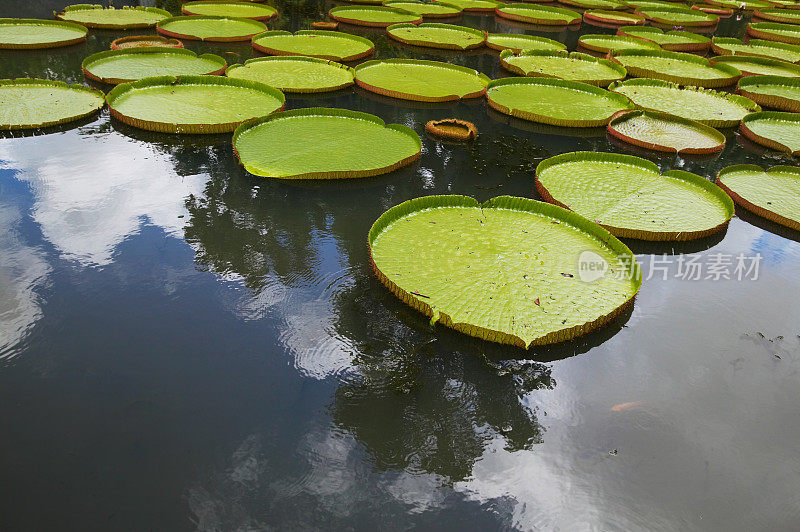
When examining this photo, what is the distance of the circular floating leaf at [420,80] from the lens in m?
4.97

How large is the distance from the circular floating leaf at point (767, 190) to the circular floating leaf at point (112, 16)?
20.4ft

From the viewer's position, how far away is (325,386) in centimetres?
214

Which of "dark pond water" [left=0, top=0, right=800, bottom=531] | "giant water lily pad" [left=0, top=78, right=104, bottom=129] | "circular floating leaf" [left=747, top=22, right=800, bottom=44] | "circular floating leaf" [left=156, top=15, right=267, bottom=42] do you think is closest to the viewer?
"dark pond water" [left=0, top=0, right=800, bottom=531]

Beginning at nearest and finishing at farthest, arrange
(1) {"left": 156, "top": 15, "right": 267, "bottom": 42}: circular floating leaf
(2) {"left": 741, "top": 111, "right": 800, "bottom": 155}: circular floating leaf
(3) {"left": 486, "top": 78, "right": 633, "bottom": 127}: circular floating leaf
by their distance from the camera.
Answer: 1. (2) {"left": 741, "top": 111, "right": 800, "bottom": 155}: circular floating leaf
2. (3) {"left": 486, "top": 78, "right": 633, "bottom": 127}: circular floating leaf
3. (1) {"left": 156, "top": 15, "right": 267, "bottom": 42}: circular floating leaf

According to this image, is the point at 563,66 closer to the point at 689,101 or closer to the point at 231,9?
the point at 689,101

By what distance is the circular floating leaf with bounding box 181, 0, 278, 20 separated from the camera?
23.7 feet

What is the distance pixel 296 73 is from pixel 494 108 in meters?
1.88


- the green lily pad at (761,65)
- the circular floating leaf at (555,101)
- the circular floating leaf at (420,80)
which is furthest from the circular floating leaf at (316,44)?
the green lily pad at (761,65)

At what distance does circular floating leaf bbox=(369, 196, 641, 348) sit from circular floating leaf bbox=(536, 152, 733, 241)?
293mm

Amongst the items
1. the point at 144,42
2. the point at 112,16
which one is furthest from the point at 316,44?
the point at 112,16

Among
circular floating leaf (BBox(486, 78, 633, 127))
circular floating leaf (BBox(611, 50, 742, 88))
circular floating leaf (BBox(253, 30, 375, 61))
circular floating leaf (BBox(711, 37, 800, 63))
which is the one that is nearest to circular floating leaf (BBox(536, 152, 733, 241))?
circular floating leaf (BBox(486, 78, 633, 127))

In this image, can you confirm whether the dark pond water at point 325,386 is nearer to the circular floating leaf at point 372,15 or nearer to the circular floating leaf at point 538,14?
A: the circular floating leaf at point 372,15

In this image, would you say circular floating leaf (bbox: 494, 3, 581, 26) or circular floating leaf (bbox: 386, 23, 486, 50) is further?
circular floating leaf (bbox: 494, 3, 581, 26)

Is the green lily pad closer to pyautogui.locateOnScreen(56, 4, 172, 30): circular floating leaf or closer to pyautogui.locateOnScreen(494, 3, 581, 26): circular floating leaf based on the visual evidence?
pyautogui.locateOnScreen(494, 3, 581, 26): circular floating leaf
